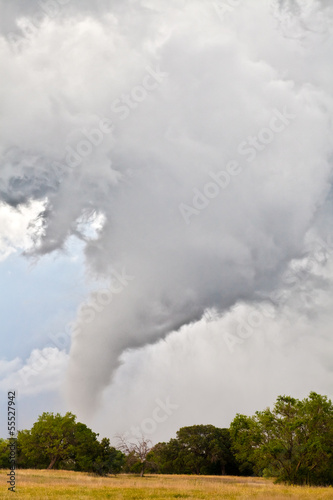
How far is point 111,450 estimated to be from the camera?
244 ft

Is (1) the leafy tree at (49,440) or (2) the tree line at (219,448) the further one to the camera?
(1) the leafy tree at (49,440)

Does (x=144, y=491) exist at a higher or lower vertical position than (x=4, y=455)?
higher

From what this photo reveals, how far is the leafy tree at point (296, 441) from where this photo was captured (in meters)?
42.8

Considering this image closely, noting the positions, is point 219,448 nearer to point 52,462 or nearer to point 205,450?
point 205,450

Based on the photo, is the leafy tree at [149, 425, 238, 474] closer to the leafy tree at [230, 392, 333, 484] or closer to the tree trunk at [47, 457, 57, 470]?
the tree trunk at [47, 457, 57, 470]

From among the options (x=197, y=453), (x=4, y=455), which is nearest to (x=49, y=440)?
(x=4, y=455)

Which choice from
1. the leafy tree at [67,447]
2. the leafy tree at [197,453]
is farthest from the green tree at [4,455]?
the leafy tree at [197,453]

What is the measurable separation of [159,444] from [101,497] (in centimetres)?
8445

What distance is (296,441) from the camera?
43.2 metres

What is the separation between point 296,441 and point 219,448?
181 ft

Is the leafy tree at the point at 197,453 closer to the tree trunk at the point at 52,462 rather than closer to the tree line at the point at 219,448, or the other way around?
the tree line at the point at 219,448

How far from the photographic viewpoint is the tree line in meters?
43.3

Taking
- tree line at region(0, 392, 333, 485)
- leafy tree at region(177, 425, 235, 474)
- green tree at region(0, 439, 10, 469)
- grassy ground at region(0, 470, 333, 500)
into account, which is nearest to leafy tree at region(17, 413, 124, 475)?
tree line at region(0, 392, 333, 485)

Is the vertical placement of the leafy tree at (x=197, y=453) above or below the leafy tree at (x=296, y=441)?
below
